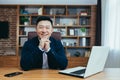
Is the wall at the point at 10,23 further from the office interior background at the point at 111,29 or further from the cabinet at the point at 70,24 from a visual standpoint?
the office interior background at the point at 111,29

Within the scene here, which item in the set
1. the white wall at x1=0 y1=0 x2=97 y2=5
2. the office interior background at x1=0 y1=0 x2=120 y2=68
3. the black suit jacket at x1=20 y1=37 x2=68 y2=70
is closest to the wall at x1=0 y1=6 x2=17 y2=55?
the white wall at x1=0 y1=0 x2=97 y2=5

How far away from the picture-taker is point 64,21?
17.0ft

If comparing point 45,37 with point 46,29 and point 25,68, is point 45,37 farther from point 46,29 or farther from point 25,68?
point 25,68

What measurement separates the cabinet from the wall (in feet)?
0.67

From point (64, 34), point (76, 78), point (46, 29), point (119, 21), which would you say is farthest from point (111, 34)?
point (76, 78)

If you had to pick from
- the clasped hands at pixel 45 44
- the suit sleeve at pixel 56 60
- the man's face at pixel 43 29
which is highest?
the man's face at pixel 43 29

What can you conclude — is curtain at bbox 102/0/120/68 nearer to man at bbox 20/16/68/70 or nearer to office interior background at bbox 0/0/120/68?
office interior background at bbox 0/0/120/68

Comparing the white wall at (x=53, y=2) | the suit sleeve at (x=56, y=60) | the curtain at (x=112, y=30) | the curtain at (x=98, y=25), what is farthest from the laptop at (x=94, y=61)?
the white wall at (x=53, y=2)

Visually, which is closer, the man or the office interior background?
the man

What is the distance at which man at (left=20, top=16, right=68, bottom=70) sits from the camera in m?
1.83

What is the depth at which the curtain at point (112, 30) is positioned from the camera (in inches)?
168

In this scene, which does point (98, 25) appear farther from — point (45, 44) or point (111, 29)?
point (45, 44)

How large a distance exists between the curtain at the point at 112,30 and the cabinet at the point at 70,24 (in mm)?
375

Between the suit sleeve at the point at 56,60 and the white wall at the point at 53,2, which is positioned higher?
the white wall at the point at 53,2
